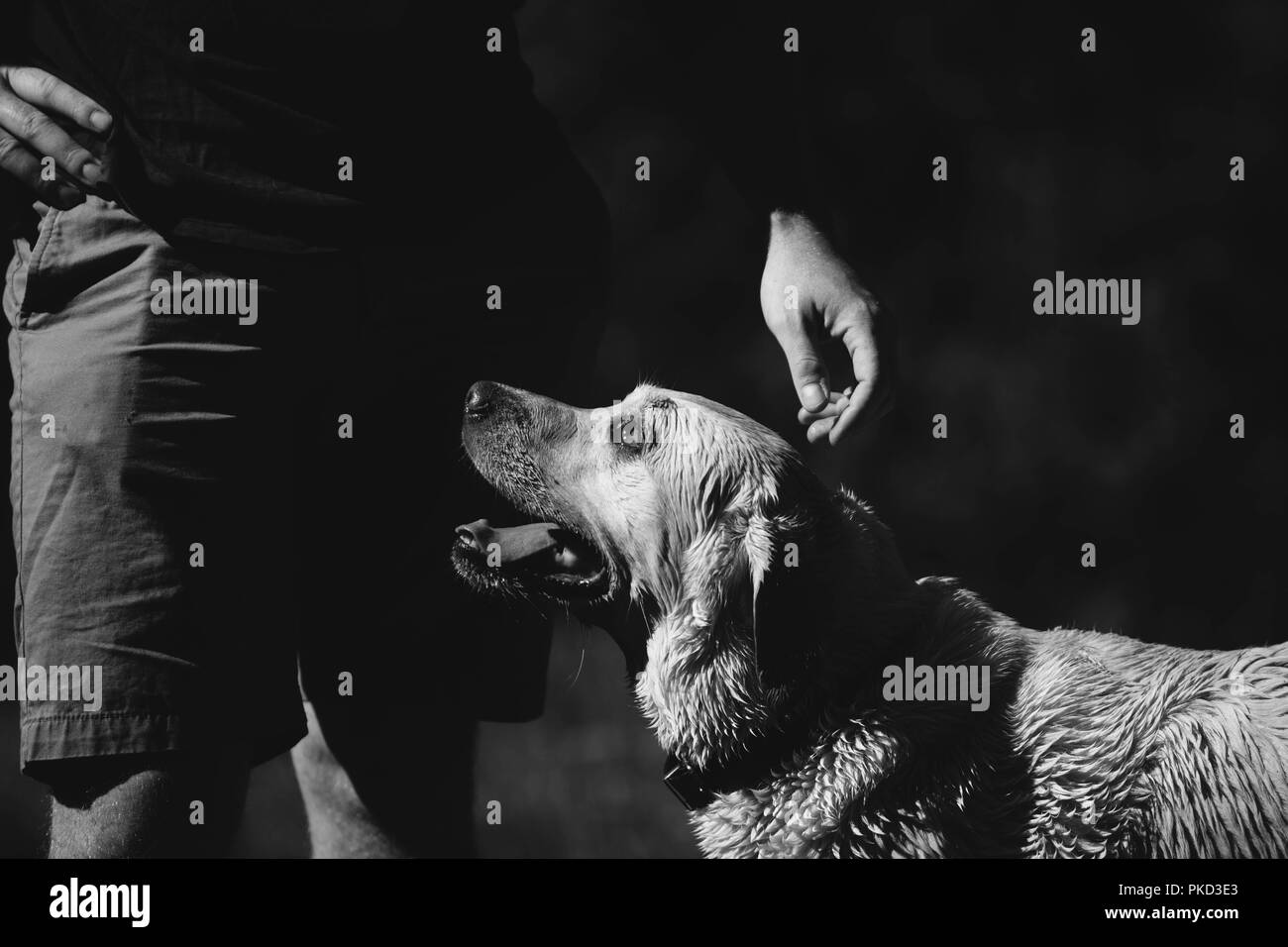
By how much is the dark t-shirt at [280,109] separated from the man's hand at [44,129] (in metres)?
0.04

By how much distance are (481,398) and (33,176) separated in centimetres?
90

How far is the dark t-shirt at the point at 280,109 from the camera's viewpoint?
7.31 feet

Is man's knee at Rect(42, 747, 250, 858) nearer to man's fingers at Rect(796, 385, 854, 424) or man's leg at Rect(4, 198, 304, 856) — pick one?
man's leg at Rect(4, 198, 304, 856)

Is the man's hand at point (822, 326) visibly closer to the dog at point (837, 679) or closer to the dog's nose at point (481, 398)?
the dog at point (837, 679)

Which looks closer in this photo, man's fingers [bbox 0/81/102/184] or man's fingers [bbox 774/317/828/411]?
man's fingers [bbox 0/81/102/184]

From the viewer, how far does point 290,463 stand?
2.40 meters

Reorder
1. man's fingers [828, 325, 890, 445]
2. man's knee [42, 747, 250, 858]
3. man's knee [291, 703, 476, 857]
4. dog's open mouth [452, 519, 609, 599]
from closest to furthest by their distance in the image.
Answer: man's knee [42, 747, 250, 858], man's fingers [828, 325, 890, 445], dog's open mouth [452, 519, 609, 599], man's knee [291, 703, 476, 857]

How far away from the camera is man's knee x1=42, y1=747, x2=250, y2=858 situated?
84.2 inches

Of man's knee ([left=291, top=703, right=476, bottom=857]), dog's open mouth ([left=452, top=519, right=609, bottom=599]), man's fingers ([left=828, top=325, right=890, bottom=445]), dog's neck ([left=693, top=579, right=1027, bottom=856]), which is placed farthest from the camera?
man's knee ([left=291, top=703, right=476, bottom=857])

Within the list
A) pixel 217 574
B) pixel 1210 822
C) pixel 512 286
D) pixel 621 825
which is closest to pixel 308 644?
pixel 217 574

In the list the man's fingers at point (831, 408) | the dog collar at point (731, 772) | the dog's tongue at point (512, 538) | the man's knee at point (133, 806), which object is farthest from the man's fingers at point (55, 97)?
the dog collar at point (731, 772)

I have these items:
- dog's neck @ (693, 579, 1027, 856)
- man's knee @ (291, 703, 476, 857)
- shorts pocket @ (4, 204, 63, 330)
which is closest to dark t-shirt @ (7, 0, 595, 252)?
shorts pocket @ (4, 204, 63, 330)

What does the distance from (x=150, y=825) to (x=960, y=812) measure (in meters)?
1.38

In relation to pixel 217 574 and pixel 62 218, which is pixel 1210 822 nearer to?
pixel 217 574
